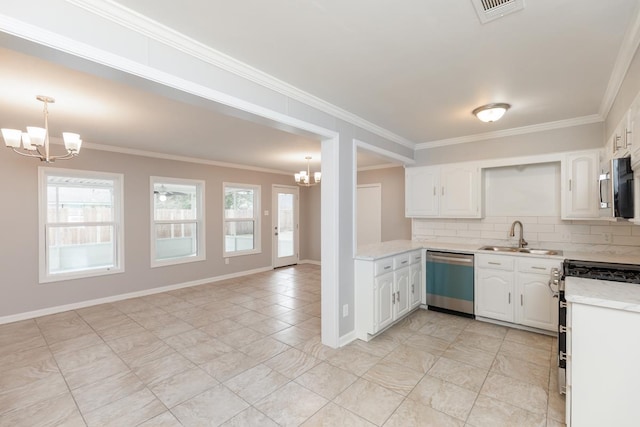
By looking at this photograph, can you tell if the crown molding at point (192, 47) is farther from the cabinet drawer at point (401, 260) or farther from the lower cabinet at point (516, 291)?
the lower cabinet at point (516, 291)

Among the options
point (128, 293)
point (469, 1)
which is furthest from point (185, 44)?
point (128, 293)

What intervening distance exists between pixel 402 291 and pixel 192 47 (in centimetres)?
324

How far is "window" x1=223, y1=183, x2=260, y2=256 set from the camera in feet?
21.0

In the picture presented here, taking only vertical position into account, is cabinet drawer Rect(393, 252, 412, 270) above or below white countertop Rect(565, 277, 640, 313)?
below

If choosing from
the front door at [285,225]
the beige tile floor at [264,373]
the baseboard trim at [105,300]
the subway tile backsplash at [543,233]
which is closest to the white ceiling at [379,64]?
the subway tile backsplash at [543,233]

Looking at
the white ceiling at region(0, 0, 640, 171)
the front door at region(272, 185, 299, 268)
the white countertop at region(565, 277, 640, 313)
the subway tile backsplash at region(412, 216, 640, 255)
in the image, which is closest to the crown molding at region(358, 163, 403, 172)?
the subway tile backsplash at region(412, 216, 640, 255)

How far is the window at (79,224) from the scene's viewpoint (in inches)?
163

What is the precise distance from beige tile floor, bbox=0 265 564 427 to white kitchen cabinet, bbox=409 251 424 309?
0.21 metres

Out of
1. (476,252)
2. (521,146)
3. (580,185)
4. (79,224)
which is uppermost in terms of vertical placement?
(521,146)

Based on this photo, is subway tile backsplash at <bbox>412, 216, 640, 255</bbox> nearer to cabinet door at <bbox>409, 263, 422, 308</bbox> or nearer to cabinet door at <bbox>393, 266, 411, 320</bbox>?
cabinet door at <bbox>409, 263, 422, 308</bbox>

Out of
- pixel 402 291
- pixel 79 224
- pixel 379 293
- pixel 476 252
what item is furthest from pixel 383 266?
pixel 79 224

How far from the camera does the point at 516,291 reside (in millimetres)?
3391

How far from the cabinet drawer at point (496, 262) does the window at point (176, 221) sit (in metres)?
4.83

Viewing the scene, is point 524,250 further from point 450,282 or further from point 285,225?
point 285,225
